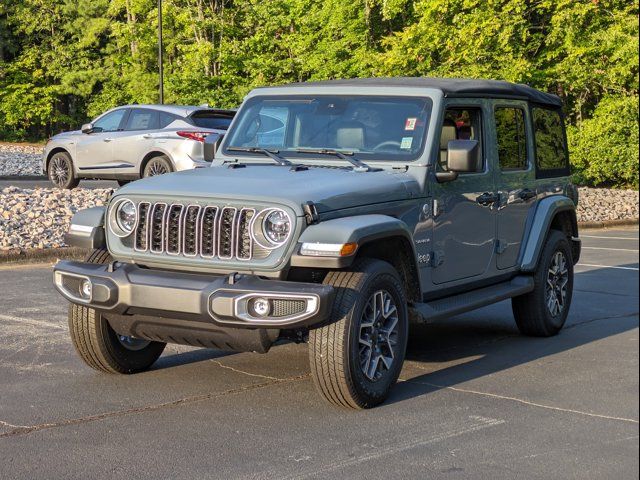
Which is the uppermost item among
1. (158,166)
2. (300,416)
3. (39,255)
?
(158,166)

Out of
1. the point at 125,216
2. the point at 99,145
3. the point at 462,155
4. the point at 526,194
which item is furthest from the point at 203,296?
the point at 99,145

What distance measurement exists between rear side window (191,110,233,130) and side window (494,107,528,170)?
38.5 ft

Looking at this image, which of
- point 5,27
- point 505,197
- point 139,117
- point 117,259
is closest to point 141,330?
point 117,259

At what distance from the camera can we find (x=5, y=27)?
2334 inches

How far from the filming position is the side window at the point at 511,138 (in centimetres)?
776

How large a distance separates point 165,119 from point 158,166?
948mm

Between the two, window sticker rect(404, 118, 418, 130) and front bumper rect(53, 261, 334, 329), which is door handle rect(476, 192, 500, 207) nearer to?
window sticker rect(404, 118, 418, 130)

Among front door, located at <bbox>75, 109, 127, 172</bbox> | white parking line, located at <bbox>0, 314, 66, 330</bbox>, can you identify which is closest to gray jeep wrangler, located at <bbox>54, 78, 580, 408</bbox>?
white parking line, located at <bbox>0, 314, 66, 330</bbox>

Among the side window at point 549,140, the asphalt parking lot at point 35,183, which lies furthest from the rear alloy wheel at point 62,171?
the side window at point 549,140

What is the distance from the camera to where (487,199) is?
7.34 m

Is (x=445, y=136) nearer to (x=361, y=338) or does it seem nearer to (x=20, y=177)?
(x=361, y=338)

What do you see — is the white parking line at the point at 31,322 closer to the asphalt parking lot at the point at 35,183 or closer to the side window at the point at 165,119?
the side window at the point at 165,119

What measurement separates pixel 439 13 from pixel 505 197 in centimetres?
2446

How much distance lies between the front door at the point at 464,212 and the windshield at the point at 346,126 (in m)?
0.24
